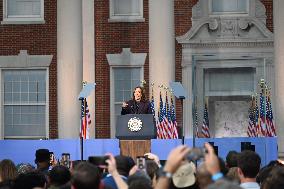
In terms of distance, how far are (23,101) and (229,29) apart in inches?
250

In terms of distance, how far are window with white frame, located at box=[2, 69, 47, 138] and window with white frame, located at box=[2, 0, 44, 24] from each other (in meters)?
1.45

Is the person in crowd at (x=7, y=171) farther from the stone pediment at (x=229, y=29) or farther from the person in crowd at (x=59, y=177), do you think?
the stone pediment at (x=229, y=29)

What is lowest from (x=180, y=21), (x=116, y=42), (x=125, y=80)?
(x=125, y=80)

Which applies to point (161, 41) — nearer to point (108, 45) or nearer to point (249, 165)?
point (108, 45)

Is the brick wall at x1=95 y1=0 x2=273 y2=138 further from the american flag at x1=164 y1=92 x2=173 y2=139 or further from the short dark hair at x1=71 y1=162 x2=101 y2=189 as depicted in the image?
the short dark hair at x1=71 y1=162 x2=101 y2=189

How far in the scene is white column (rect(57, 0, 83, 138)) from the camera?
72.7ft

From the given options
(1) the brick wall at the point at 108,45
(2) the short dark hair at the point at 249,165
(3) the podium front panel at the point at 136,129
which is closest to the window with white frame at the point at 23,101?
(1) the brick wall at the point at 108,45

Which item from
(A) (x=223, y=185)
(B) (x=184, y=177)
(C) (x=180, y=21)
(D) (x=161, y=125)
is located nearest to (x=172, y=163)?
(B) (x=184, y=177)

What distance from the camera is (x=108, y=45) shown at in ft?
73.4

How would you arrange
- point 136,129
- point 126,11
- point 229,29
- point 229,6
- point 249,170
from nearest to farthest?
point 249,170, point 136,129, point 229,29, point 229,6, point 126,11

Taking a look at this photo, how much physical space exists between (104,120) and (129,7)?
11.2 feet

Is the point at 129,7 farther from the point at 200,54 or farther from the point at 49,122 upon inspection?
the point at 49,122

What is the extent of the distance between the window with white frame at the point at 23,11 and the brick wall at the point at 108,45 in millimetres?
1871

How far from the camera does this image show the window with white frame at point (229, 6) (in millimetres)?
22328
